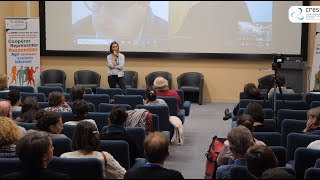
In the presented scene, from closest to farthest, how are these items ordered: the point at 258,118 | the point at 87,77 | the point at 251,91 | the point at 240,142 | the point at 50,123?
the point at 240,142
the point at 50,123
the point at 258,118
the point at 251,91
the point at 87,77

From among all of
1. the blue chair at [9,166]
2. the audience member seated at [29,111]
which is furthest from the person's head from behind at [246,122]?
the audience member seated at [29,111]

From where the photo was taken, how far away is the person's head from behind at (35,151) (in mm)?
2982

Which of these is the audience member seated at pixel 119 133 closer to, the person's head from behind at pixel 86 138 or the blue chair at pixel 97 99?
the person's head from behind at pixel 86 138

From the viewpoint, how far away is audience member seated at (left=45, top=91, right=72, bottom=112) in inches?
236

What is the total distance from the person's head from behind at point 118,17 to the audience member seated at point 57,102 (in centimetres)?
565

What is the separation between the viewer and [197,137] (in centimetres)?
771

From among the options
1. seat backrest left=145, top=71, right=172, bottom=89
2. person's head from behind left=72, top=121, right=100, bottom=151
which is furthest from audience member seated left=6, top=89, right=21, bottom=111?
seat backrest left=145, top=71, right=172, bottom=89

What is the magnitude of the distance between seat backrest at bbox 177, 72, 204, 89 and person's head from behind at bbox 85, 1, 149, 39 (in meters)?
1.41

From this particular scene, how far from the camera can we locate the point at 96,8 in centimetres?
1164

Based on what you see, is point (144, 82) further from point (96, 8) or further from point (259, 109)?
point (259, 109)

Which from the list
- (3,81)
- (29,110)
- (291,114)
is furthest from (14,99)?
(291,114)

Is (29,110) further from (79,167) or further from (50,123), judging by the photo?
(79,167)

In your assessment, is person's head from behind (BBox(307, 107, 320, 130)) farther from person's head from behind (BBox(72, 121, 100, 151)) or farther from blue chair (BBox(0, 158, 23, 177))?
blue chair (BBox(0, 158, 23, 177))

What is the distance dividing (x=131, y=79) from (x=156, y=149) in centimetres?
829
